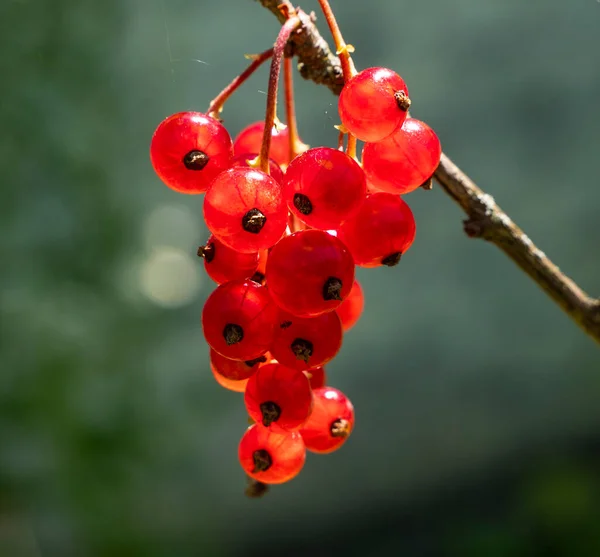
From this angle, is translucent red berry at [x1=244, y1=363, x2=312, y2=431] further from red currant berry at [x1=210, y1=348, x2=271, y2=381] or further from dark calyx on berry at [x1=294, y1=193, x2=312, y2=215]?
dark calyx on berry at [x1=294, y1=193, x2=312, y2=215]

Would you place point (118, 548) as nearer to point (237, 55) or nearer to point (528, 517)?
point (528, 517)

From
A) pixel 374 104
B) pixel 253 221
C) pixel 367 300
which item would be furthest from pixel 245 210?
pixel 367 300

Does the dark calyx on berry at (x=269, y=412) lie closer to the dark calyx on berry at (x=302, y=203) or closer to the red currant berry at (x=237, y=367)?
the red currant berry at (x=237, y=367)

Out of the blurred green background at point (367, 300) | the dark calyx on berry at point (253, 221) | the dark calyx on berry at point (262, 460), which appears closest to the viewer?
the dark calyx on berry at point (253, 221)

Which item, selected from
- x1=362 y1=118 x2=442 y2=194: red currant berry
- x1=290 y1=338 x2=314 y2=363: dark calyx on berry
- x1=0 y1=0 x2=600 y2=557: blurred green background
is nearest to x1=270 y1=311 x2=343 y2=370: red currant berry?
x1=290 y1=338 x2=314 y2=363: dark calyx on berry

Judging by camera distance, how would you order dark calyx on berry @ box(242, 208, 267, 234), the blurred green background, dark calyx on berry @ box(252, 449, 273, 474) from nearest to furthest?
dark calyx on berry @ box(242, 208, 267, 234) < dark calyx on berry @ box(252, 449, 273, 474) < the blurred green background

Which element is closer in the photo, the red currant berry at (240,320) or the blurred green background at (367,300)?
the red currant berry at (240,320)

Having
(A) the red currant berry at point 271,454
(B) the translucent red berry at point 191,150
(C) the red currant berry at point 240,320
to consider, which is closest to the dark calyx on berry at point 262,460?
(A) the red currant berry at point 271,454

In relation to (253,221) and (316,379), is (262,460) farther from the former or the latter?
(253,221)
